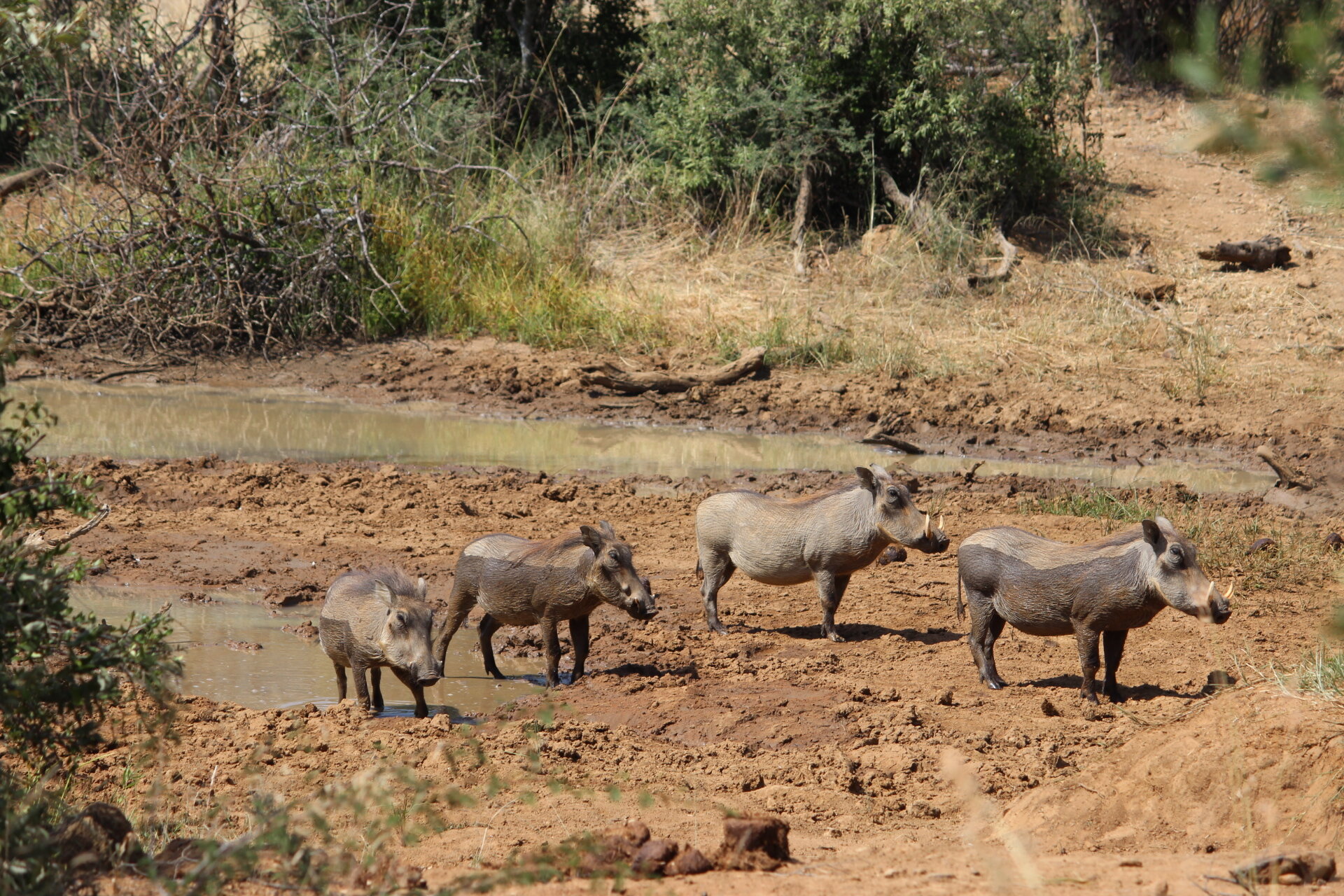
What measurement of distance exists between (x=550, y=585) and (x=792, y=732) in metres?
1.45

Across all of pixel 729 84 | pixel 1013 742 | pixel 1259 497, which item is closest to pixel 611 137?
pixel 729 84

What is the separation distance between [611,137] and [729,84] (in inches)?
74.1

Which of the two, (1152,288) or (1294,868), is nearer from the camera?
(1294,868)

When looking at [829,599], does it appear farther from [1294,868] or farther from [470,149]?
[470,149]

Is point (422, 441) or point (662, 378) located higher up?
point (662, 378)

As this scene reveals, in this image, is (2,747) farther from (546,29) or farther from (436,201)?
(546,29)

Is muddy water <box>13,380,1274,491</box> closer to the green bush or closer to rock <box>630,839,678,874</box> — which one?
the green bush

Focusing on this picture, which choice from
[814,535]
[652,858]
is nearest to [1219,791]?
[652,858]

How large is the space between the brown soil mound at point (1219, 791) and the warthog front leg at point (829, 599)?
2.40m

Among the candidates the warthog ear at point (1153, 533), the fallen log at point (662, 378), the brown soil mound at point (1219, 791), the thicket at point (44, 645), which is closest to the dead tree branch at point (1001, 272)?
the fallen log at point (662, 378)

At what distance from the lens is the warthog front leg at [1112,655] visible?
606 cm

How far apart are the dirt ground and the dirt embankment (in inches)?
0.7

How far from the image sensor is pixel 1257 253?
1560 cm

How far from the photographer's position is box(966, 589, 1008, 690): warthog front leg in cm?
633
